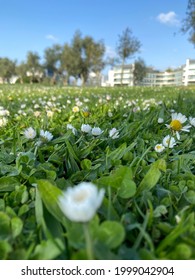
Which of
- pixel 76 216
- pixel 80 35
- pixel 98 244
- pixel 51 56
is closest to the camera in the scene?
pixel 76 216

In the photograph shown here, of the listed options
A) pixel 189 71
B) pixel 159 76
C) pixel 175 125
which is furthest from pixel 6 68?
pixel 175 125

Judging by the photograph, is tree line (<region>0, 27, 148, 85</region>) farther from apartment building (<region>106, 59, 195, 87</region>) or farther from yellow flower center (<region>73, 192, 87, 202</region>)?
yellow flower center (<region>73, 192, 87, 202</region>)

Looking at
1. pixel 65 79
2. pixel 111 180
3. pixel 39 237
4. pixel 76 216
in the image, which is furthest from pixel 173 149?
pixel 65 79

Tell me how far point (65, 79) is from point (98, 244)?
154 ft

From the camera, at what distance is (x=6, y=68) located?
50.3 m

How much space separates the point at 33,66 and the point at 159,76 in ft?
99.1

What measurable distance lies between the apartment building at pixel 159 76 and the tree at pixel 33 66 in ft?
39.7

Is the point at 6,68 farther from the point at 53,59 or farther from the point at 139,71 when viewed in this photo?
the point at 139,71

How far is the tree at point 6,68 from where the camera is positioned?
164 ft

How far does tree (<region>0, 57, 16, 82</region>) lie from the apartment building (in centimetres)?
1858

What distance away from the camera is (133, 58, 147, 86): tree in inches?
1696

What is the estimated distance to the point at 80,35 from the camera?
38.6 m
